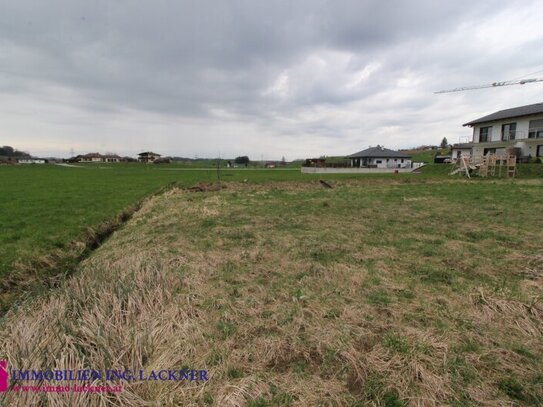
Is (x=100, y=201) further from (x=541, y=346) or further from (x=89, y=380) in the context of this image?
(x=541, y=346)

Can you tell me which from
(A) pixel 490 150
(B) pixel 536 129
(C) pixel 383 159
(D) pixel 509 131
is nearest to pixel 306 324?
(B) pixel 536 129

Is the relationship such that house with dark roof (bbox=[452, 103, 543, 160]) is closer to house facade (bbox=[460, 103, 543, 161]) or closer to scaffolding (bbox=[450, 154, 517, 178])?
house facade (bbox=[460, 103, 543, 161])

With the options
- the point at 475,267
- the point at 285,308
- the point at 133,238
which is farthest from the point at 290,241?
the point at 133,238

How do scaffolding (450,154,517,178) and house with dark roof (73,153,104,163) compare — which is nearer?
scaffolding (450,154,517,178)

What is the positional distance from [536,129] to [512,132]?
2.80 metres

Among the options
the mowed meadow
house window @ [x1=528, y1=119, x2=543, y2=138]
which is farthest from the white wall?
the mowed meadow

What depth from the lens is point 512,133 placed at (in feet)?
115

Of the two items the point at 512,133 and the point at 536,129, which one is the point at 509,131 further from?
the point at 536,129

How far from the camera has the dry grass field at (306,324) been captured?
101 inches

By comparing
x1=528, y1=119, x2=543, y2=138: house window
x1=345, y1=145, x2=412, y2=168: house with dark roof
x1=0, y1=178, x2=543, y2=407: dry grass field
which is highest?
x1=528, y1=119, x2=543, y2=138: house window

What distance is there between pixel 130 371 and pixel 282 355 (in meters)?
1.56

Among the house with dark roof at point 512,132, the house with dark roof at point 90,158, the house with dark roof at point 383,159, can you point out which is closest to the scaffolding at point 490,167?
the house with dark roof at point 512,132

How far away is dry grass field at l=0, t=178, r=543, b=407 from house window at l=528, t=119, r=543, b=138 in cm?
3673

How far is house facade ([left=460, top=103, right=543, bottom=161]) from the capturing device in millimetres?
32812
